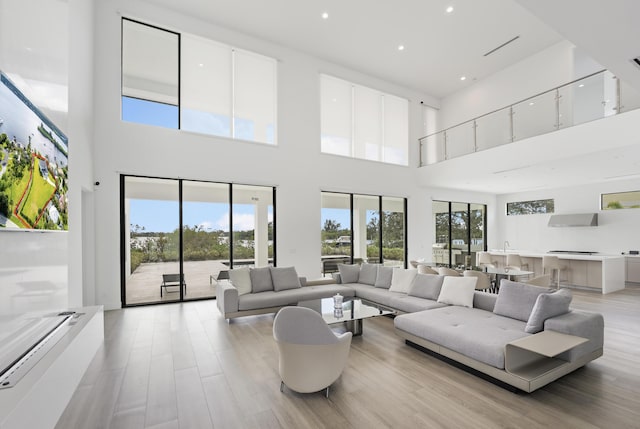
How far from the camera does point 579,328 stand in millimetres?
3307

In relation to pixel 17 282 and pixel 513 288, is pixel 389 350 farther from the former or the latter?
pixel 17 282

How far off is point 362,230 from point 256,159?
4118 millimetres

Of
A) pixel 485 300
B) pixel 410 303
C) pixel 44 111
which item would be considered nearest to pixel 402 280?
pixel 410 303

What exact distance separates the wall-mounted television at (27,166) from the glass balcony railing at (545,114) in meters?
8.77

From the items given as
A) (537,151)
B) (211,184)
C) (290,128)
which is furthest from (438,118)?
(211,184)

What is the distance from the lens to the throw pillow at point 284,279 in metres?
6.09

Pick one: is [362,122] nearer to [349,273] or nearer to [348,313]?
[349,273]

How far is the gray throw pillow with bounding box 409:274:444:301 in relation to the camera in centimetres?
519

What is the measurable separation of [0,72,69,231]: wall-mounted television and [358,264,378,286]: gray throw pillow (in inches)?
212

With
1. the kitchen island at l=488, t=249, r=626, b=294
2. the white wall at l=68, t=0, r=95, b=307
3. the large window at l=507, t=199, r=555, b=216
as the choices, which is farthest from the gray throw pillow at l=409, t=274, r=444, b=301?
the large window at l=507, t=199, r=555, b=216

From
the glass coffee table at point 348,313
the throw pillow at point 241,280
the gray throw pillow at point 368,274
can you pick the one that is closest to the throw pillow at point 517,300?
the glass coffee table at point 348,313

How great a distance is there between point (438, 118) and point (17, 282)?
1265cm

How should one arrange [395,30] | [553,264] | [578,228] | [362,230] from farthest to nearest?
[578,228], [362,230], [553,264], [395,30]

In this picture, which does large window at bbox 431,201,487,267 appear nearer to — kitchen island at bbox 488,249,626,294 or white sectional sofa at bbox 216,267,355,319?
kitchen island at bbox 488,249,626,294
